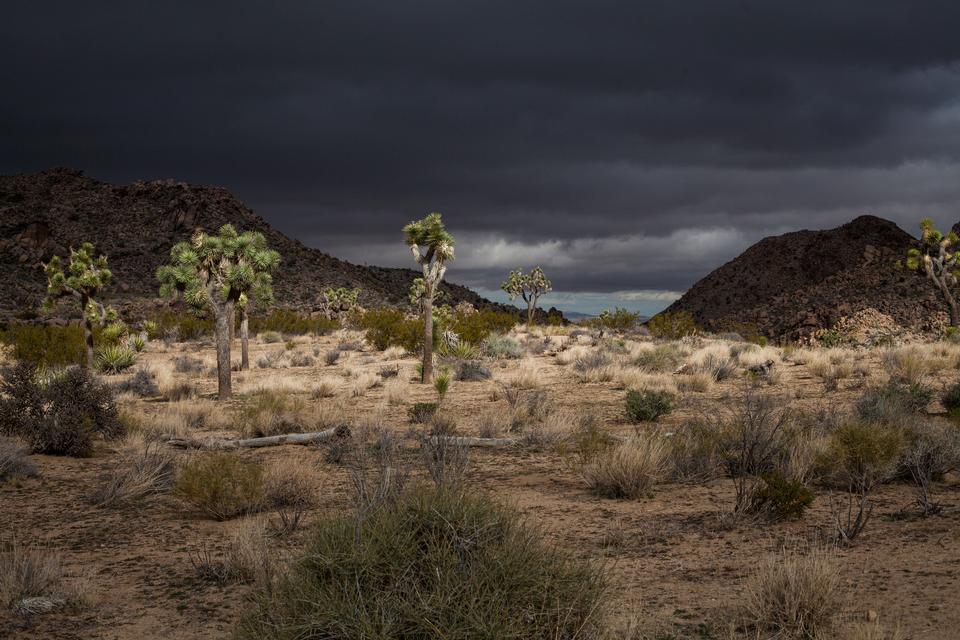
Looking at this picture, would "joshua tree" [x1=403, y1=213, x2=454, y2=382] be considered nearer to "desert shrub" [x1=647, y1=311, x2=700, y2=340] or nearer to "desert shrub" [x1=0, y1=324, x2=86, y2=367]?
"desert shrub" [x1=0, y1=324, x2=86, y2=367]

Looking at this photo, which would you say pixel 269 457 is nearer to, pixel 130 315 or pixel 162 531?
pixel 162 531

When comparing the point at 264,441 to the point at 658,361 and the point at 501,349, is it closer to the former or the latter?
the point at 658,361

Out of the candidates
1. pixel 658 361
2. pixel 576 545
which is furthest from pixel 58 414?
pixel 658 361

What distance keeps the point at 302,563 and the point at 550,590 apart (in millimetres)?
1506

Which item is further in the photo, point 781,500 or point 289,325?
point 289,325

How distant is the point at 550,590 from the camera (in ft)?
14.1

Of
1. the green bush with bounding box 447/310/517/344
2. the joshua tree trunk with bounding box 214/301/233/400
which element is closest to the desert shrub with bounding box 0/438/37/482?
the joshua tree trunk with bounding box 214/301/233/400

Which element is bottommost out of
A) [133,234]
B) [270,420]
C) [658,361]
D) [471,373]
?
[270,420]

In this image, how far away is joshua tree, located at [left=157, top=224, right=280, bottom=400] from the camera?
2145 cm

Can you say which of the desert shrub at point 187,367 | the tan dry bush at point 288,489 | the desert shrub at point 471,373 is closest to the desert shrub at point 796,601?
the tan dry bush at point 288,489

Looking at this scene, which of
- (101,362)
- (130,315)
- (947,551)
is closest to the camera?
(947,551)

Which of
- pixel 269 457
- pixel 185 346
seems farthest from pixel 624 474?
pixel 185 346

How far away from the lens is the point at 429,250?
2558 centimetres

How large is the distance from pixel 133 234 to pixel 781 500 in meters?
99.6
